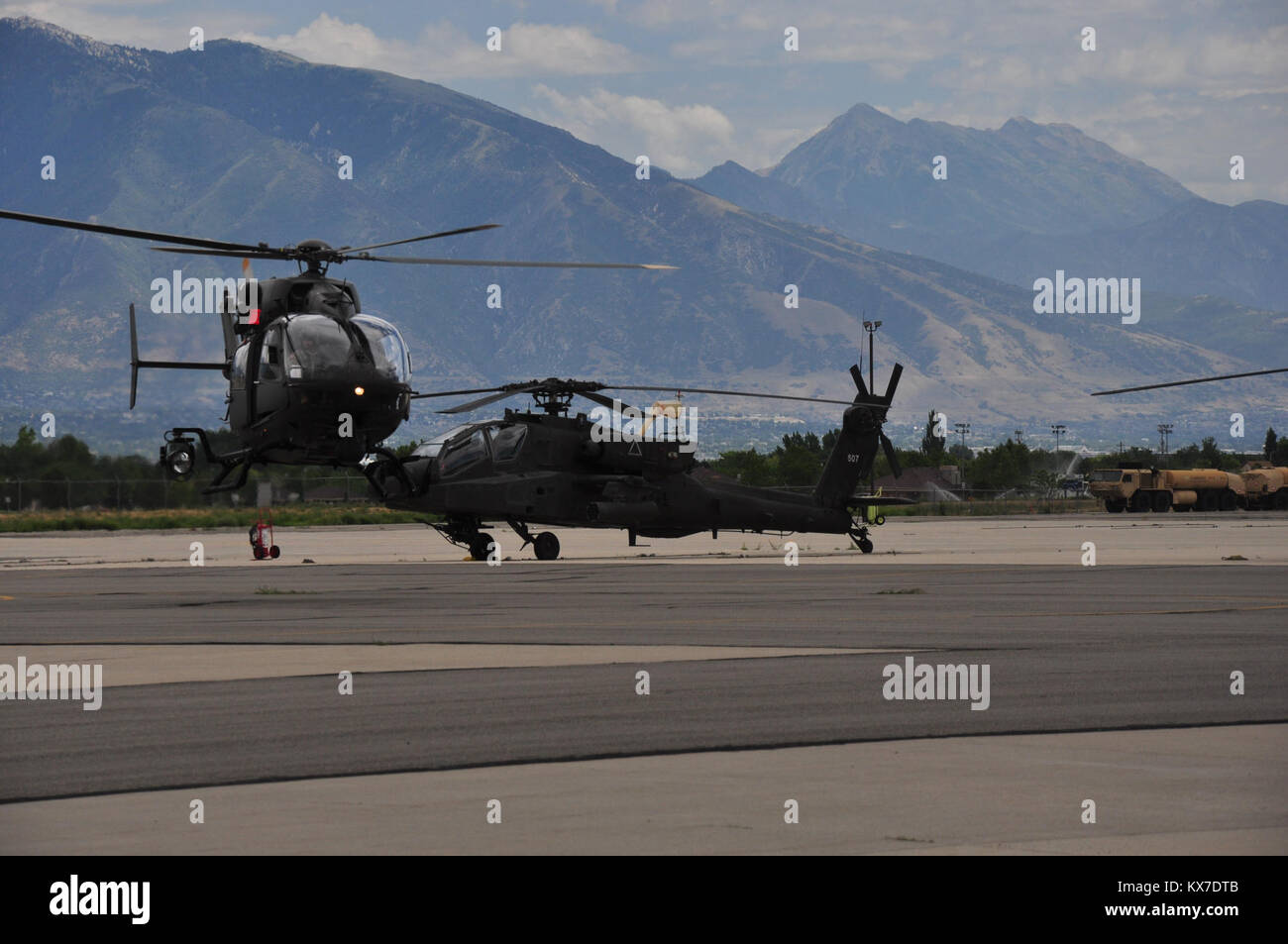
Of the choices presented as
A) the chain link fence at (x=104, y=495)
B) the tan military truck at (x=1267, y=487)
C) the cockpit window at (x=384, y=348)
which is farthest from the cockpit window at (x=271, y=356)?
the tan military truck at (x=1267, y=487)

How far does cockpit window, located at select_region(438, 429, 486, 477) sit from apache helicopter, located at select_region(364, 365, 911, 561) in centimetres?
2

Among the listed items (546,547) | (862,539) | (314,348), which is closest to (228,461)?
(314,348)

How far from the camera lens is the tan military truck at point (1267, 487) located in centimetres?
10581

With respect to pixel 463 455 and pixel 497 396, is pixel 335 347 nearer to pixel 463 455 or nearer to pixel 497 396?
pixel 497 396

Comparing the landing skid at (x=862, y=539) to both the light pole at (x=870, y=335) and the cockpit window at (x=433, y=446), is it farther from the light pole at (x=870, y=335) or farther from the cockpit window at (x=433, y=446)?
the cockpit window at (x=433, y=446)

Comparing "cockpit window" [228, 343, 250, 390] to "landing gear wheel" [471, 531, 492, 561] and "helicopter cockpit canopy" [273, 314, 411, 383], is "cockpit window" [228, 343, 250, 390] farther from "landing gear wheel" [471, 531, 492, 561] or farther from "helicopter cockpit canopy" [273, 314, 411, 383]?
"landing gear wheel" [471, 531, 492, 561]

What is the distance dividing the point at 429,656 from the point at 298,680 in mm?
2156

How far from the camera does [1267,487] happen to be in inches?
4166

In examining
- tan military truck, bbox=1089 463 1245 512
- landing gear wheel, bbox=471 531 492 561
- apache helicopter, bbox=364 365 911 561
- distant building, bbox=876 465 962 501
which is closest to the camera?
apache helicopter, bbox=364 365 911 561

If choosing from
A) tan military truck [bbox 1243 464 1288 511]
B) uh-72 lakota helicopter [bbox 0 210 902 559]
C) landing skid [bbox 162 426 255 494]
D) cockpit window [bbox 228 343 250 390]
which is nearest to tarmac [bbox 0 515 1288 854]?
landing skid [bbox 162 426 255 494]

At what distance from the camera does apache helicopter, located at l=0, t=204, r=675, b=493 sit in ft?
85.1
